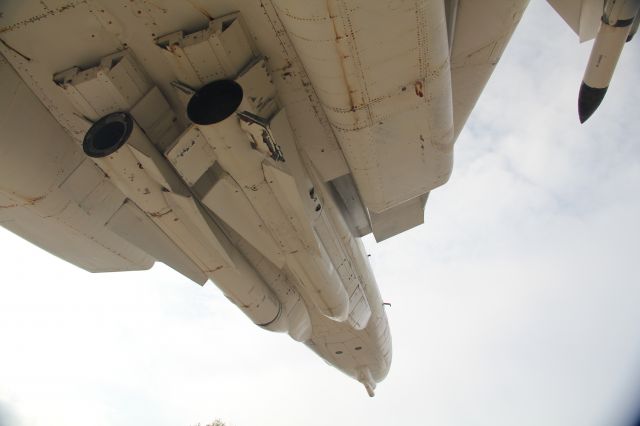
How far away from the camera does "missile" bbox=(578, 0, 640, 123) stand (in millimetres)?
4523

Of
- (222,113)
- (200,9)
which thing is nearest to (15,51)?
(200,9)

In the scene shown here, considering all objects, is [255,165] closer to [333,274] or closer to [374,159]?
[374,159]

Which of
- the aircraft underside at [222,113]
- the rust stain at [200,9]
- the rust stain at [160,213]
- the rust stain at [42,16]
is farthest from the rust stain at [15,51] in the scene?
the rust stain at [160,213]

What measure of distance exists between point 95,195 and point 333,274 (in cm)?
350

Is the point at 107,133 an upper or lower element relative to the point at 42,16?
lower

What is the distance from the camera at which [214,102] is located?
4297 mm

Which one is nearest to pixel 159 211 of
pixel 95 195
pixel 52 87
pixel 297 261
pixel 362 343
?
pixel 95 195

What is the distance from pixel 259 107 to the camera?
4.55 meters

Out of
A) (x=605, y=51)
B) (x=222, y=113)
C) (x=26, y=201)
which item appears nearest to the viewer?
(x=222, y=113)

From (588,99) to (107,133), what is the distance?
18.7ft

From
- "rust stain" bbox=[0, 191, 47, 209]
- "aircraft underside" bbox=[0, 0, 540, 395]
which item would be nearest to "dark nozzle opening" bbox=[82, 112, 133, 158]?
"aircraft underside" bbox=[0, 0, 540, 395]

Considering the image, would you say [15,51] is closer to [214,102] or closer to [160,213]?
[214,102]

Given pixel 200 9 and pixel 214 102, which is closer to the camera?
pixel 200 9

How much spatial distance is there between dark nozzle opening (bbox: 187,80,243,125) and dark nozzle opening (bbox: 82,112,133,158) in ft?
2.27
